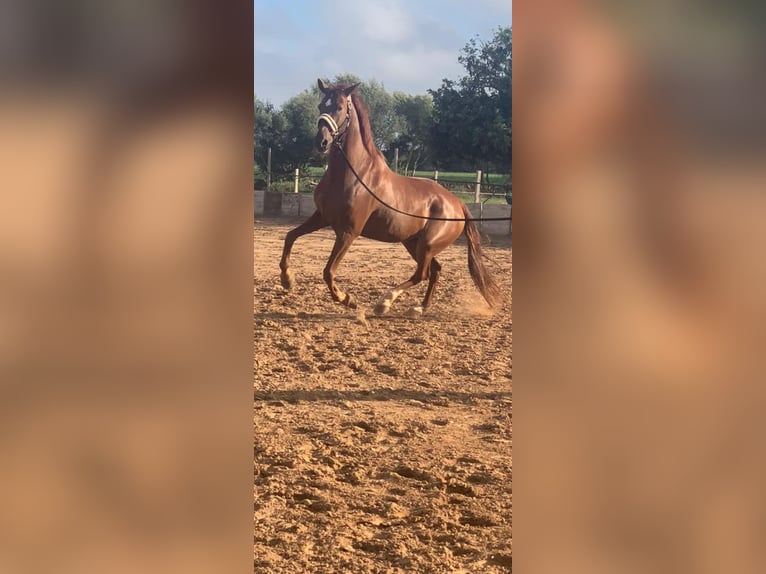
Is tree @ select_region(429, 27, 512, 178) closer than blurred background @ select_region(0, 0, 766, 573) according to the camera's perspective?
No

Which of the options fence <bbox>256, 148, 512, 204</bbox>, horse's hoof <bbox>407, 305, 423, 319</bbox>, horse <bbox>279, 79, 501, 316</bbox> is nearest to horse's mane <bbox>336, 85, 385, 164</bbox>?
horse <bbox>279, 79, 501, 316</bbox>

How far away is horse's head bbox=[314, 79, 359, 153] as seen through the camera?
6.89 meters

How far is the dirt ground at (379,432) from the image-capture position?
250cm

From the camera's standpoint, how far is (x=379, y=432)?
13.2 feet

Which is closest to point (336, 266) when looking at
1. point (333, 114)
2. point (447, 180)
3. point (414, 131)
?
point (333, 114)

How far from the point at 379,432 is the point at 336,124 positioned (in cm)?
370

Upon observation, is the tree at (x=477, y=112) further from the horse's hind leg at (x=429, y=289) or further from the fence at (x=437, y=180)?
the horse's hind leg at (x=429, y=289)

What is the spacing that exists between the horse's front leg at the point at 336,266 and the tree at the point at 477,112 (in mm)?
4799

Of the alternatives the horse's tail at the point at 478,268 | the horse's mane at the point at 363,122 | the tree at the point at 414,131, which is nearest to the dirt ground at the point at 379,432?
the horse's tail at the point at 478,268
